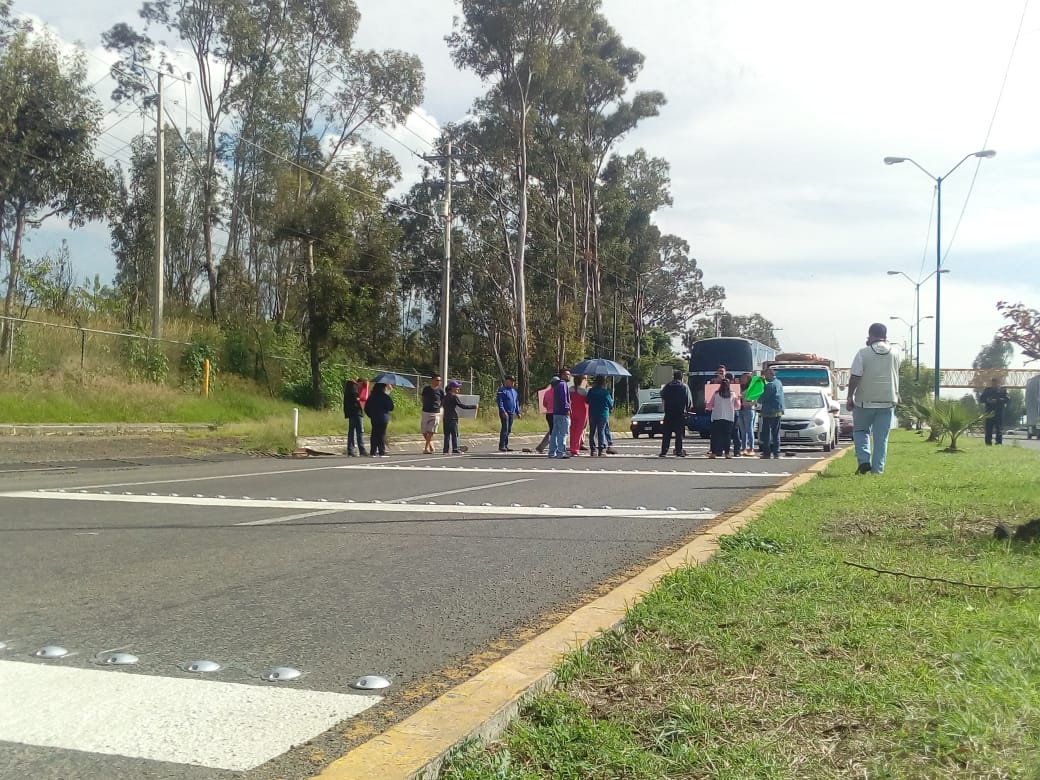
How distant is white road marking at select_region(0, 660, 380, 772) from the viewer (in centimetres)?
300

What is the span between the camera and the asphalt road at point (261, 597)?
3.14 metres

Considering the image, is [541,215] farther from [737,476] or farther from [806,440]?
[737,476]

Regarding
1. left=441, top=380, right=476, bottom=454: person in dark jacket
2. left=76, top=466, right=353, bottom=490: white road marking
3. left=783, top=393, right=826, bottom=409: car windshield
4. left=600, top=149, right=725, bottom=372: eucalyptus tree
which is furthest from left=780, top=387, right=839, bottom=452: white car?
left=600, top=149, right=725, bottom=372: eucalyptus tree

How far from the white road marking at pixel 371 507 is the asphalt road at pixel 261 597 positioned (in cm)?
3

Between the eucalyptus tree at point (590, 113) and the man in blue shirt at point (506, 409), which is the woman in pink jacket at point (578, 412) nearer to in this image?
the man in blue shirt at point (506, 409)

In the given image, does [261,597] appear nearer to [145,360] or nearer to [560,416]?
[560,416]

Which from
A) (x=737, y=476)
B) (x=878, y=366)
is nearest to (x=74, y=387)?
(x=737, y=476)

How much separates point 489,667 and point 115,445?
53.5ft

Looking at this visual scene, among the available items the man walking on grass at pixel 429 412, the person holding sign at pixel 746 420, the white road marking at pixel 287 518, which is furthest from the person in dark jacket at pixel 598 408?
the white road marking at pixel 287 518

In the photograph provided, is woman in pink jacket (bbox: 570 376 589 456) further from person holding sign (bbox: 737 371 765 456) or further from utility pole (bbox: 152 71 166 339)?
utility pole (bbox: 152 71 166 339)

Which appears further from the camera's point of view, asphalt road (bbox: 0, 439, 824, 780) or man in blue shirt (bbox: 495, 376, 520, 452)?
man in blue shirt (bbox: 495, 376, 520, 452)

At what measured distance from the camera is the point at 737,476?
13.4m

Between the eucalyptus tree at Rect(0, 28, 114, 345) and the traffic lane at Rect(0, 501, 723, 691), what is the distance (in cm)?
2229

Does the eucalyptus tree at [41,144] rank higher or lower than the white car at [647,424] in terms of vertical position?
higher
